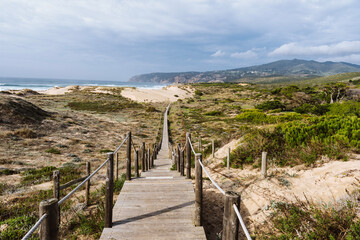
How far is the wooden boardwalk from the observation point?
144 inches

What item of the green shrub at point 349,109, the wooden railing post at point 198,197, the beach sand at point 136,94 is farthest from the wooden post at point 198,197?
the beach sand at point 136,94

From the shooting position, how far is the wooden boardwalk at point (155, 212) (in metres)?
3.66

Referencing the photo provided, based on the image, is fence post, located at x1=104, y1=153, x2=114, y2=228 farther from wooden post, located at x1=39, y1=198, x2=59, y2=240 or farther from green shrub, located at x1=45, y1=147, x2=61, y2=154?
green shrub, located at x1=45, y1=147, x2=61, y2=154

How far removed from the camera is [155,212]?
14.2ft

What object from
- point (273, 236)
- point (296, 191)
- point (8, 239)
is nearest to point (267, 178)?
point (296, 191)

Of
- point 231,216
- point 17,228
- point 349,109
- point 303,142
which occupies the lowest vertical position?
point 17,228

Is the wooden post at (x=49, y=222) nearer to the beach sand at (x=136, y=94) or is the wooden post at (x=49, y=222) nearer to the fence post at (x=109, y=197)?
the fence post at (x=109, y=197)

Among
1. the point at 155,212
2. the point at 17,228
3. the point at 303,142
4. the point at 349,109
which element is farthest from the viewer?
the point at 349,109

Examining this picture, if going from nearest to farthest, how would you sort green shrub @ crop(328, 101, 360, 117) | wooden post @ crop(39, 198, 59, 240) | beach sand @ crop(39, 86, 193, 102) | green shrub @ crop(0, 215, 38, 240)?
wooden post @ crop(39, 198, 59, 240), green shrub @ crop(0, 215, 38, 240), green shrub @ crop(328, 101, 360, 117), beach sand @ crop(39, 86, 193, 102)

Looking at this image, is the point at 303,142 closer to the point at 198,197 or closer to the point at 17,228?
the point at 198,197

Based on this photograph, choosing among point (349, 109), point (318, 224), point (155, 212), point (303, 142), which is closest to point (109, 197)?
point (155, 212)

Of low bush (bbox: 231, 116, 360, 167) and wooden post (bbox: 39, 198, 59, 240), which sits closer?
wooden post (bbox: 39, 198, 59, 240)

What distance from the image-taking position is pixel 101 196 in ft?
22.5

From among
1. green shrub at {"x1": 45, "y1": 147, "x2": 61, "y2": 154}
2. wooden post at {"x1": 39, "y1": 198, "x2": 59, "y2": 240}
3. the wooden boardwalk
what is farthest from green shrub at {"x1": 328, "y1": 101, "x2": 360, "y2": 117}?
green shrub at {"x1": 45, "y1": 147, "x2": 61, "y2": 154}
